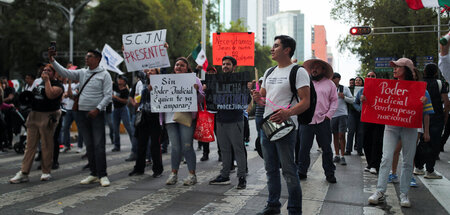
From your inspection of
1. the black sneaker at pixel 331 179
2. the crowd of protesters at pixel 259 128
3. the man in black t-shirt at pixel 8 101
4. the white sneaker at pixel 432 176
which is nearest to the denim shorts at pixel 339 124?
the crowd of protesters at pixel 259 128

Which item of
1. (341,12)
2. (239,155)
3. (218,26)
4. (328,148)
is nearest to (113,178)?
(239,155)

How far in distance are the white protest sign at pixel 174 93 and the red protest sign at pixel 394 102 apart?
2.49m

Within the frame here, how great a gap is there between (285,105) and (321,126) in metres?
2.57

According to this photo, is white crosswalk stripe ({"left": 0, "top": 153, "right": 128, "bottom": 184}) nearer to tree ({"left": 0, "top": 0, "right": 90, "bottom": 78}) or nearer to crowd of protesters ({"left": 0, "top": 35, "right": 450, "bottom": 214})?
crowd of protesters ({"left": 0, "top": 35, "right": 450, "bottom": 214})

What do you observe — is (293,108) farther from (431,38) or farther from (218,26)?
(218,26)

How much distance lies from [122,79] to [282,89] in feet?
20.9

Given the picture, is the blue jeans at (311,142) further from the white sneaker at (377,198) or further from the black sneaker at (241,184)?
the white sneaker at (377,198)

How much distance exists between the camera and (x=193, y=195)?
5414 mm

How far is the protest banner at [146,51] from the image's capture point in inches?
278

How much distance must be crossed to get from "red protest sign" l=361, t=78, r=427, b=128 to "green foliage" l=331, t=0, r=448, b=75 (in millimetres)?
22505

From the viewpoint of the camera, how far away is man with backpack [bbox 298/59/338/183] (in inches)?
253

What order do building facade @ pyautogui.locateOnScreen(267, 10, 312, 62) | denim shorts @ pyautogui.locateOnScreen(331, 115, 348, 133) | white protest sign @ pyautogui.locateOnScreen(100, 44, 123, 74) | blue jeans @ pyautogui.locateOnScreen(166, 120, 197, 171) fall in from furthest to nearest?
building facade @ pyautogui.locateOnScreen(267, 10, 312, 62) < white protest sign @ pyautogui.locateOnScreen(100, 44, 123, 74) < denim shorts @ pyautogui.locateOnScreen(331, 115, 348, 133) < blue jeans @ pyautogui.locateOnScreen(166, 120, 197, 171)

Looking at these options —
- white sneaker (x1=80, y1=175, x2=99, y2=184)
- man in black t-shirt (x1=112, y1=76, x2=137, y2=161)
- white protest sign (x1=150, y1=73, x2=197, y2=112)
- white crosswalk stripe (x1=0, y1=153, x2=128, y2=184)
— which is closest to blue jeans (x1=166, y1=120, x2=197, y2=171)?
white protest sign (x1=150, y1=73, x2=197, y2=112)

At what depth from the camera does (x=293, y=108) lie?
399cm
